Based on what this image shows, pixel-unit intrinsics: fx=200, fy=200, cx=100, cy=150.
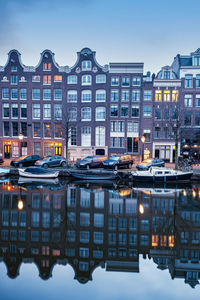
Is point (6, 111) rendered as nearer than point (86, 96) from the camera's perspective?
No

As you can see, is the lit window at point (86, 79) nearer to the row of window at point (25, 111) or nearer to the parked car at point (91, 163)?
the row of window at point (25, 111)

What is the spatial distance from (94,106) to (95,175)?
18098mm

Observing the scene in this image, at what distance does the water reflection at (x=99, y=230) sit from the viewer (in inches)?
385

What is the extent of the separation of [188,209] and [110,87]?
28.7m

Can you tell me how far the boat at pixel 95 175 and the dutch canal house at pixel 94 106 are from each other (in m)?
13.3

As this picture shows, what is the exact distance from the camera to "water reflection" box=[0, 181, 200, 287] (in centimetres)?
978

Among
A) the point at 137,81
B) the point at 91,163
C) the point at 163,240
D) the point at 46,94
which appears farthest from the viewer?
the point at 46,94

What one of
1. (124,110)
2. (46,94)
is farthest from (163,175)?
(46,94)

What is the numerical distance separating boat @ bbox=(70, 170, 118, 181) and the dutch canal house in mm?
13315

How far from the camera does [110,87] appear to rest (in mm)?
38938

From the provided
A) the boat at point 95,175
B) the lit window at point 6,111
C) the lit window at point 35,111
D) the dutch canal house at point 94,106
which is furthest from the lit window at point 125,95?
the lit window at point 6,111

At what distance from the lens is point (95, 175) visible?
25.8 metres

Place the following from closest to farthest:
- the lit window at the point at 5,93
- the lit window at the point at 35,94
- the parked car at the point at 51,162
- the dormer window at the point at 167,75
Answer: the parked car at the point at 51,162 < the dormer window at the point at 167,75 < the lit window at the point at 35,94 < the lit window at the point at 5,93

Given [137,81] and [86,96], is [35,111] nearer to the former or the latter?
[86,96]
